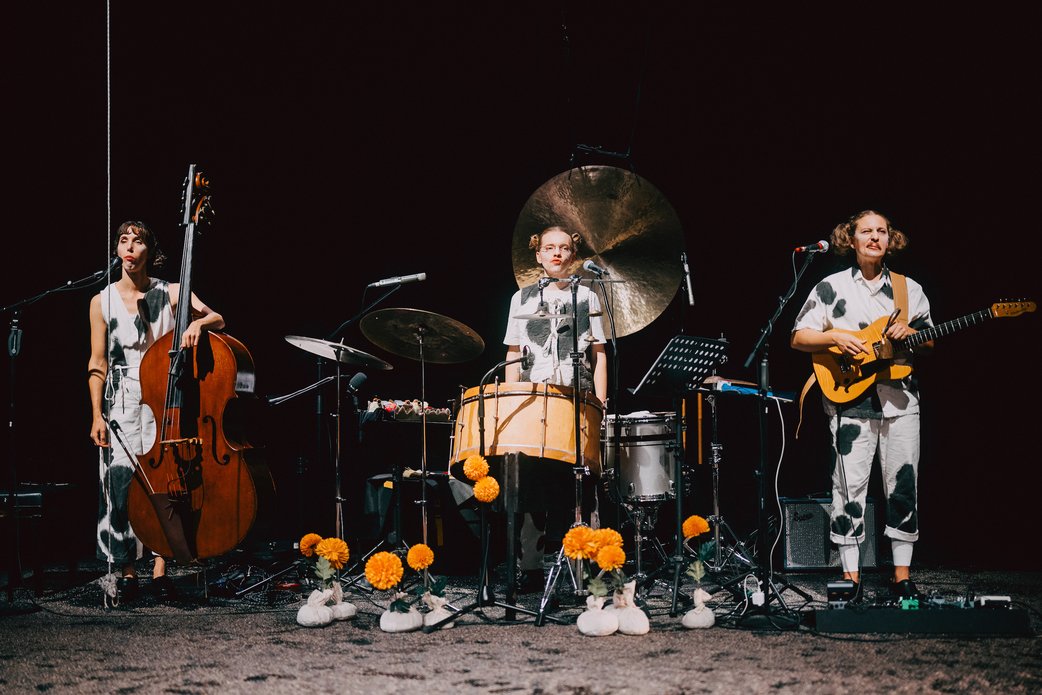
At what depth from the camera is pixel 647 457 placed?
4.44 metres

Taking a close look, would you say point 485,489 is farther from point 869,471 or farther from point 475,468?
point 869,471

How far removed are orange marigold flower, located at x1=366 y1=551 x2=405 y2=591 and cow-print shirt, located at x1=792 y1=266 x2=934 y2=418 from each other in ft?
6.79

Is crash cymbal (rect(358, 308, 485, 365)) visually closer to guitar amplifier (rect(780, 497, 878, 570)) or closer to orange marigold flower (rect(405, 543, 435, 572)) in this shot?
orange marigold flower (rect(405, 543, 435, 572))

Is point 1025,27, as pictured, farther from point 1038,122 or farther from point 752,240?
point 752,240

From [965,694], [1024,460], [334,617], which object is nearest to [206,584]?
[334,617]

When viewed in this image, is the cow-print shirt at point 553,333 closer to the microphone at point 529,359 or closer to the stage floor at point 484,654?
the microphone at point 529,359

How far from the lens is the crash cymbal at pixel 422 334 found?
377cm

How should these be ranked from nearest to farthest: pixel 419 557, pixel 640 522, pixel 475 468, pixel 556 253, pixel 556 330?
pixel 419 557 < pixel 475 468 < pixel 556 330 < pixel 556 253 < pixel 640 522

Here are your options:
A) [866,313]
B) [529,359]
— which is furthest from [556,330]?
[866,313]

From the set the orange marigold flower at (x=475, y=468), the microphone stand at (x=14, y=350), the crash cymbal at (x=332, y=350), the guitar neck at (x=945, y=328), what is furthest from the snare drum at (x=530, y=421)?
the microphone stand at (x=14, y=350)

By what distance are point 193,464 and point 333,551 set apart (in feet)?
2.66

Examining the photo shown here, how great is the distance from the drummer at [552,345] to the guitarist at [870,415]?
3.13 ft

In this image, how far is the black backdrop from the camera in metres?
5.01

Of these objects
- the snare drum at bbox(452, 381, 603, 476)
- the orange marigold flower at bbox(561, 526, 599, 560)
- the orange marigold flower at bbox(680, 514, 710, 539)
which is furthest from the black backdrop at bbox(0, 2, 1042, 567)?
the orange marigold flower at bbox(561, 526, 599, 560)
